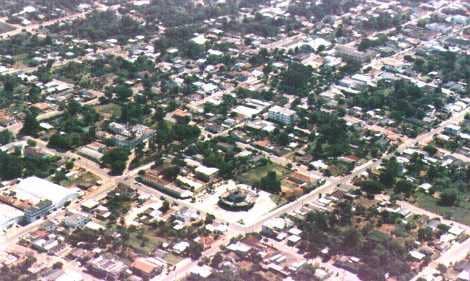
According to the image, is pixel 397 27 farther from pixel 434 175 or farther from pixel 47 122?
pixel 47 122

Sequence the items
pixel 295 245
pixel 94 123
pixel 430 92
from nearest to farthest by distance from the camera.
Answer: pixel 295 245 < pixel 94 123 < pixel 430 92

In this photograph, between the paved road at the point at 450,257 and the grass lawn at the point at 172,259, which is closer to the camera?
the paved road at the point at 450,257

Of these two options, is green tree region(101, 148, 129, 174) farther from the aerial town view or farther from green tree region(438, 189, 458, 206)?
green tree region(438, 189, 458, 206)

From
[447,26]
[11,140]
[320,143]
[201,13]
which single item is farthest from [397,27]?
[11,140]

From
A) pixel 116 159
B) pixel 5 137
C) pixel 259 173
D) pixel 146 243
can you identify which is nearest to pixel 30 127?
pixel 5 137

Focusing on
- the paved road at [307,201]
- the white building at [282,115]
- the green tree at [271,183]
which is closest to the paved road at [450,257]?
the paved road at [307,201]

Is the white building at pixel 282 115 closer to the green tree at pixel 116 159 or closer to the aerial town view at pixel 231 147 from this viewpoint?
the aerial town view at pixel 231 147
